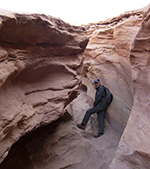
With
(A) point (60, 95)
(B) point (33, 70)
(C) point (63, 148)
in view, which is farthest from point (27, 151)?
(B) point (33, 70)

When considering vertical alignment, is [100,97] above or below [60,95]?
below

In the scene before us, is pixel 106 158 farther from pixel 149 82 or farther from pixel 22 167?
pixel 149 82

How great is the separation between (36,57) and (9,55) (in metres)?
0.53

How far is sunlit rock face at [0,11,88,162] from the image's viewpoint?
1.95m

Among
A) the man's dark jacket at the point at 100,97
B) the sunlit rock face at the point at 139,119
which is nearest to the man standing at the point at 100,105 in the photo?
the man's dark jacket at the point at 100,97

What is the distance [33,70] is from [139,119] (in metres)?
2.08

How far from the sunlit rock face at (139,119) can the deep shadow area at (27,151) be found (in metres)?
1.92

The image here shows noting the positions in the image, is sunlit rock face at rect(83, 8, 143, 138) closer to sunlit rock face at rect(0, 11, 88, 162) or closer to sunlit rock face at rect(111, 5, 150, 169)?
sunlit rock face at rect(111, 5, 150, 169)

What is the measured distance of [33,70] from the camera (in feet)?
8.50

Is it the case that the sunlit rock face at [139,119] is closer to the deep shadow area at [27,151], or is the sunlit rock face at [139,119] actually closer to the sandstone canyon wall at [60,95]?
the sandstone canyon wall at [60,95]

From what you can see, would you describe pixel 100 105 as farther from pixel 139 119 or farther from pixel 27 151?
pixel 27 151

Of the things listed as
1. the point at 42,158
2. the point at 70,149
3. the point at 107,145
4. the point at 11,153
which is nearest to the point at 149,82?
the point at 107,145

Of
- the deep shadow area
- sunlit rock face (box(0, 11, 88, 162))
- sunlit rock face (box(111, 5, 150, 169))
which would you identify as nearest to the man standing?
sunlit rock face (box(0, 11, 88, 162))

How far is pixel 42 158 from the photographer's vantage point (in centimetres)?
325
